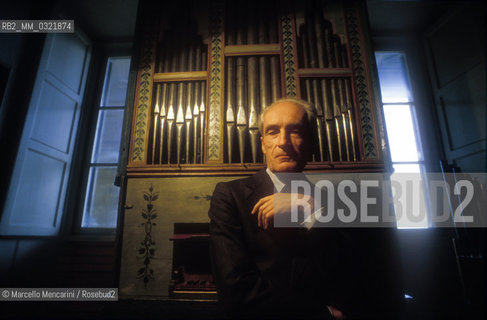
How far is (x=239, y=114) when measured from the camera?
3.01m

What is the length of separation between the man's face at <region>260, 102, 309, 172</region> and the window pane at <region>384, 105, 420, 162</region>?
365 cm

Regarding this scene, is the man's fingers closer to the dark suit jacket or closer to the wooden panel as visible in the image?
the dark suit jacket

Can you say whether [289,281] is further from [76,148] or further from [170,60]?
[76,148]

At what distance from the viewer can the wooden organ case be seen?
2.78 metres

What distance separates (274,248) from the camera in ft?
4.54

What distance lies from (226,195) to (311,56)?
2.54 meters

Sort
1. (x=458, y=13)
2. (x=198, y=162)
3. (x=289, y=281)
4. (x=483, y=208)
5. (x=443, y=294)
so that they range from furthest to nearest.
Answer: (x=458, y=13) < (x=443, y=294) < (x=483, y=208) < (x=198, y=162) < (x=289, y=281)

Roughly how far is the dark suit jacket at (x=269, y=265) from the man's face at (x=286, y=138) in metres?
0.25

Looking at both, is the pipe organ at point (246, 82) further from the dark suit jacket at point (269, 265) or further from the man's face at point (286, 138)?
the dark suit jacket at point (269, 265)

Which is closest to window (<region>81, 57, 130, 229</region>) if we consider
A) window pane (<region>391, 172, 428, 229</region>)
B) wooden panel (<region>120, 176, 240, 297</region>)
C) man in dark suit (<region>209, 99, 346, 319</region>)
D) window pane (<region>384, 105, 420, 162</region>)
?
wooden panel (<region>120, 176, 240, 297</region>)

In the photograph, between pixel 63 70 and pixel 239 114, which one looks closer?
pixel 239 114

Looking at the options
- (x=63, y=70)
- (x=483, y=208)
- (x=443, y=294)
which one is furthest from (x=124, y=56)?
(x=443, y=294)

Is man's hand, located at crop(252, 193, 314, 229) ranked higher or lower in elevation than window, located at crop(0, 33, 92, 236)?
lower
